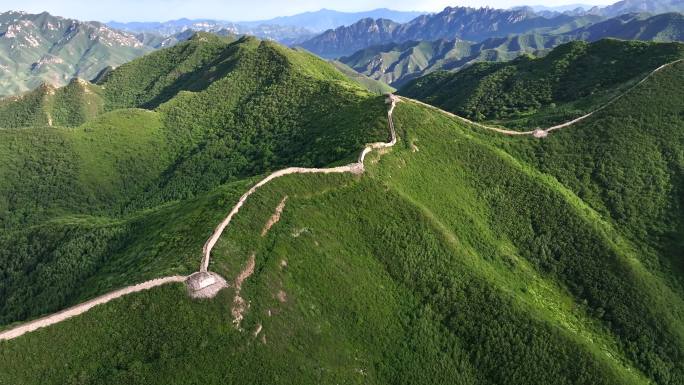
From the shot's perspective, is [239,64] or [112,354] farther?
[239,64]

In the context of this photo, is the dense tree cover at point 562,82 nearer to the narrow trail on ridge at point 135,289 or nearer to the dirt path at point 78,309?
the narrow trail on ridge at point 135,289

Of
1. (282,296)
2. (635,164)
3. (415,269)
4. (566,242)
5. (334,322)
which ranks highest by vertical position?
(635,164)

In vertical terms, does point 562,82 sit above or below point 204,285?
above

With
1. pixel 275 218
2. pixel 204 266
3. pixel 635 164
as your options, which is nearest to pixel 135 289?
pixel 204 266

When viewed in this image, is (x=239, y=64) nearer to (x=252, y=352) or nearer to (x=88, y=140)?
(x=88, y=140)

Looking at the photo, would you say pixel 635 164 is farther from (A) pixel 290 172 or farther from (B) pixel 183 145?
(B) pixel 183 145

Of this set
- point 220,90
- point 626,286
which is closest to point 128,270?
point 626,286
